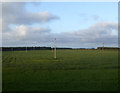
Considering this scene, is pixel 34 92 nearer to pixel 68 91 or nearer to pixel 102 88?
pixel 68 91

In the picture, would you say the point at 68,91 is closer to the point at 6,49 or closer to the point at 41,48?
the point at 6,49

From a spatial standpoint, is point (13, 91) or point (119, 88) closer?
point (13, 91)

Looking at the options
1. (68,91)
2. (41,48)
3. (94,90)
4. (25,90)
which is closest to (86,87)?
(94,90)

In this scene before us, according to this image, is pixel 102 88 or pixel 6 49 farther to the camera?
pixel 6 49

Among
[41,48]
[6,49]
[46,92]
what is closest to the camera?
[46,92]

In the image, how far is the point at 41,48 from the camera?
10375 cm

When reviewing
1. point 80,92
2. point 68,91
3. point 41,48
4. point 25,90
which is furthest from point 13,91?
point 41,48

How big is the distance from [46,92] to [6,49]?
78.6 metres

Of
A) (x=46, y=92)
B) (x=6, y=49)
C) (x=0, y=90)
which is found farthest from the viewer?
(x=6, y=49)

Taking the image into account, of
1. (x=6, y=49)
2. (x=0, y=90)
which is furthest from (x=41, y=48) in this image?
(x=0, y=90)

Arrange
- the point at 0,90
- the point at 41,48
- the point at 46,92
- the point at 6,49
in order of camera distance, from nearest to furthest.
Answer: the point at 46,92 → the point at 0,90 → the point at 6,49 → the point at 41,48

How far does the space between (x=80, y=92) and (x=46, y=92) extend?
4.34ft

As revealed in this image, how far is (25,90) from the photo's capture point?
758 cm

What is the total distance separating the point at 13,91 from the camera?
7.49m
